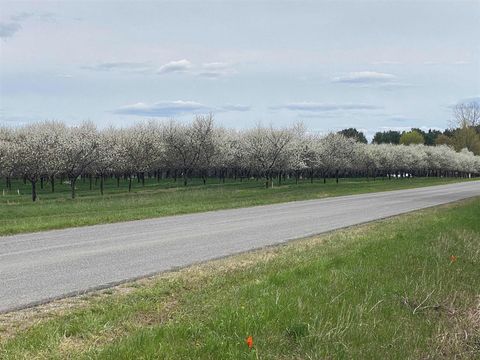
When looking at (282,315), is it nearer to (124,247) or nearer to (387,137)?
(124,247)

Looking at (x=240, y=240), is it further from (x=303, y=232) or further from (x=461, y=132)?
(x=461, y=132)

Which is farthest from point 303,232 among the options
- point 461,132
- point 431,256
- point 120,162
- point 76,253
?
point 461,132

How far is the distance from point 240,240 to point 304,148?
66.7m

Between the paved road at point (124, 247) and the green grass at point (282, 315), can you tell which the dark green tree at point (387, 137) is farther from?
the green grass at point (282, 315)

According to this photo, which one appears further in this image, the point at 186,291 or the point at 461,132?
the point at 461,132

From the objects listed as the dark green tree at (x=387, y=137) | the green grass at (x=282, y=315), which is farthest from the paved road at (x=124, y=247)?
the dark green tree at (x=387, y=137)

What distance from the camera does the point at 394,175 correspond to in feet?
446

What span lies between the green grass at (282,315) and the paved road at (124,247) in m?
0.94

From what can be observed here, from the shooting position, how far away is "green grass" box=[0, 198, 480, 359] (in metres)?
5.22

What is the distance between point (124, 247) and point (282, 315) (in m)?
7.54

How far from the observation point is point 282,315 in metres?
6.09

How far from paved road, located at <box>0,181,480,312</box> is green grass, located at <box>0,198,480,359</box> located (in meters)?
0.94

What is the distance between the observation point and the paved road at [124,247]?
8.75m


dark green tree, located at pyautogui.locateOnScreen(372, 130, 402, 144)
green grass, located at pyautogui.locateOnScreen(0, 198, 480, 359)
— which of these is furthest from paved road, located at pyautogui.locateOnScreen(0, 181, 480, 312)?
dark green tree, located at pyautogui.locateOnScreen(372, 130, 402, 144)
